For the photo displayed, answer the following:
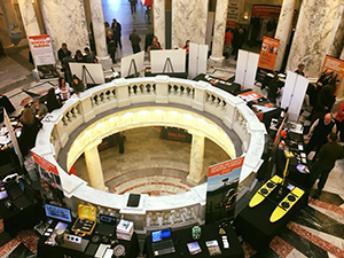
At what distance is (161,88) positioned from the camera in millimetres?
10648

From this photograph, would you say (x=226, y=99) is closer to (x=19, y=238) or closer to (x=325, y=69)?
(x=325, y=69)

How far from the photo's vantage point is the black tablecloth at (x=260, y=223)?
574 centimetres

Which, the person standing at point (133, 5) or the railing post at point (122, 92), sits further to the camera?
the person standing at point (133, 5)

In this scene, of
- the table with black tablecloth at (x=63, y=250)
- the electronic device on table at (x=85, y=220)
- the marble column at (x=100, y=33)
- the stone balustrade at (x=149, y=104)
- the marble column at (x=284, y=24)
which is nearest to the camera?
the table with black tablecloth at (x=63, y=250)

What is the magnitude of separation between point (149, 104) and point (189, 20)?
15.6 feet

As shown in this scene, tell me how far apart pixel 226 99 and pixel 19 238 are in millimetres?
6090

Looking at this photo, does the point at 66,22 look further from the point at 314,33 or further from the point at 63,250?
the point at 63,250

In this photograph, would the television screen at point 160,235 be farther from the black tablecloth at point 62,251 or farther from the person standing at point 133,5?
the person standing at point 133,5

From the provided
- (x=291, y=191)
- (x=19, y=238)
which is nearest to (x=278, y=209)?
(x=291, y=191)

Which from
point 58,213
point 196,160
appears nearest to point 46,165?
point 58,213

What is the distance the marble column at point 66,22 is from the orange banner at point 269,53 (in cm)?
675

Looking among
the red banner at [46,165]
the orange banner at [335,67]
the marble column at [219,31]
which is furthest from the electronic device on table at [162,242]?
the marble column at [219,31]

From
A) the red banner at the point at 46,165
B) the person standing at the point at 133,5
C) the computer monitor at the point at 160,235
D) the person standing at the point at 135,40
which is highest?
the person standing at the point at 133,5

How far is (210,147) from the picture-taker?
15.2m
